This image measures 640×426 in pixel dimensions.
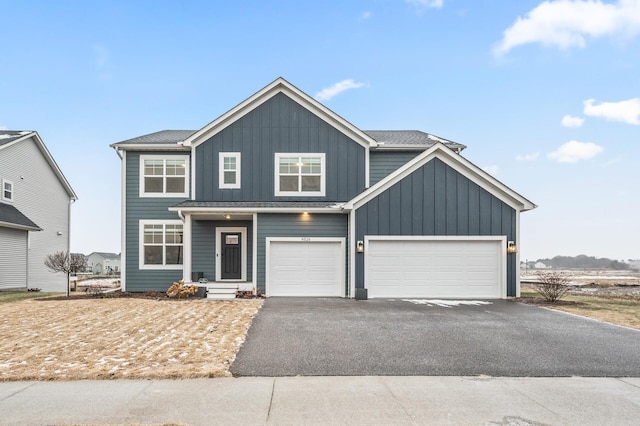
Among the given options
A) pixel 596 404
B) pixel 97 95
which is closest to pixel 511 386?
pixel 596 404

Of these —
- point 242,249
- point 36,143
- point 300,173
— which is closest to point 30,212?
point 36,143

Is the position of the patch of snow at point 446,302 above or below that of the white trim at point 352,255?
below

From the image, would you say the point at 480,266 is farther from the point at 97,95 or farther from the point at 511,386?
the point at 97,95

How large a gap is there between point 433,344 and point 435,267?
689 cm

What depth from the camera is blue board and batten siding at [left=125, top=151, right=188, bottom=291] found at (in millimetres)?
15555

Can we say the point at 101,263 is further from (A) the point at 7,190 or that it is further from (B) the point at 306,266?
(B) the point at 306,266

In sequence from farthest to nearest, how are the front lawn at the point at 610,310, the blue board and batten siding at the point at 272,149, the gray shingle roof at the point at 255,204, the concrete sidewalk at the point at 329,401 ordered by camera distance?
the blue board and batten siding at the point at 272,149 < the gray shingle roof at the point at 255,204 < the front lawn at the point at 610,310 < the concrete sidewalk at the point at 329,401

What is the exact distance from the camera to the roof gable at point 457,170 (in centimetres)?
1353

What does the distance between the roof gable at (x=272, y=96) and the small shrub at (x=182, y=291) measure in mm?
5478

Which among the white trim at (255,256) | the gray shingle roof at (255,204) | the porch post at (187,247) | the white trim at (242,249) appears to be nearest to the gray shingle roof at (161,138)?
the gray shingle roof at (255,204)

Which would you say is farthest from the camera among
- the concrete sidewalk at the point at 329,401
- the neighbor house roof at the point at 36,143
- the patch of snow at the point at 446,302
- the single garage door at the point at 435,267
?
the neighbor house roof at the point at 36,143

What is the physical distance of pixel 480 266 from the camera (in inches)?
541

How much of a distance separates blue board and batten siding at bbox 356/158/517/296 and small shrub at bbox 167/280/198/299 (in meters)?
5.90

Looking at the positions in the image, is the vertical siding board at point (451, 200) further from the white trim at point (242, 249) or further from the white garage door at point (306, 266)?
the white trim at point (242, 249)
